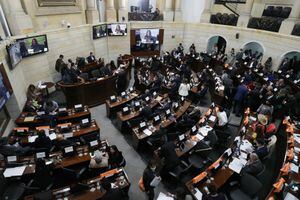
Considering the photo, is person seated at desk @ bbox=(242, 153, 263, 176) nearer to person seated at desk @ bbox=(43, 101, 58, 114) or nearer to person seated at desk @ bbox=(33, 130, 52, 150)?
person seated at desk @ bbox=(33, 130, 52, 150)

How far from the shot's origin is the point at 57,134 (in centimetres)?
717

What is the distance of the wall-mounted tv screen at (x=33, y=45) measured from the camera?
9679 millimetres

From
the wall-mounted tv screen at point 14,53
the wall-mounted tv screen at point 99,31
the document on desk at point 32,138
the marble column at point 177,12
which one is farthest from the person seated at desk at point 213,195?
the marble column at point 177,12

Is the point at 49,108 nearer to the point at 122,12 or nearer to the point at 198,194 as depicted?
the point at 198,194

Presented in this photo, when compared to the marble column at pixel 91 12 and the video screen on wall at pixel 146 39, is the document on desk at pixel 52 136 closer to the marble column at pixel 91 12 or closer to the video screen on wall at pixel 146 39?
the marble column at pixel 91 12

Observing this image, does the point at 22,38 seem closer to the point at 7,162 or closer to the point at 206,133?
the point at 7,162

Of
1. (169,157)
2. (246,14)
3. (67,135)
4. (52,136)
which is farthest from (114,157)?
(246,14)

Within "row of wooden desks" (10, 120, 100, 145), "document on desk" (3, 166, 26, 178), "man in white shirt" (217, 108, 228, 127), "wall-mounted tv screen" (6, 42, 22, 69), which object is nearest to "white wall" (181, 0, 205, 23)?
"man in white shirt" (217, 108, 228, 127)

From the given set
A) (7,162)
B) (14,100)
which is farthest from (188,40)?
(7,162)

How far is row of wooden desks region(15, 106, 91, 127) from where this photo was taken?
783 centimetres

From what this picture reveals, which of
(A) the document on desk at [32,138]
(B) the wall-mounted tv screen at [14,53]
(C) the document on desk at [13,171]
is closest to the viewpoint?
(C) the document on desk at [13,171]

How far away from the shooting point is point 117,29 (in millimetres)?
15594

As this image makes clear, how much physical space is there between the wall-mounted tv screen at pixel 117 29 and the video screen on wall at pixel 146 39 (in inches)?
45.3

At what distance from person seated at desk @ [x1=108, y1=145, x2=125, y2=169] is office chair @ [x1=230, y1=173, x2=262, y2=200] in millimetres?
3167
